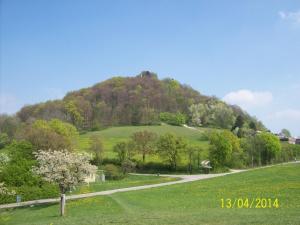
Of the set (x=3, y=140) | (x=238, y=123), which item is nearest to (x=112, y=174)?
(x=3, y=140)

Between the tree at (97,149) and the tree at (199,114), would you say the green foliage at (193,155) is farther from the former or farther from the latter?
the tree at (199,114)

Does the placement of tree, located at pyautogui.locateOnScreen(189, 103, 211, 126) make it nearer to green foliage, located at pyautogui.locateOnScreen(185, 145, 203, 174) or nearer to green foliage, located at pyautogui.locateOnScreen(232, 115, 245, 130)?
green foliage, located at pyautogui.locateOnScreen(232, 115, 245, 130)

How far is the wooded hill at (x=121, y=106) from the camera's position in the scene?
152m

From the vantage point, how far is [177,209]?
30109mm

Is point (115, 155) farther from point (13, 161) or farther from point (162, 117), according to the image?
point (162, 117)

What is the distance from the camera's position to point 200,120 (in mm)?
171375

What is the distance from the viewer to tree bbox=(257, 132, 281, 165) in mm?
95312

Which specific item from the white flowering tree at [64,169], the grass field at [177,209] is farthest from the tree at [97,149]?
the white flowering tree at [64,169]

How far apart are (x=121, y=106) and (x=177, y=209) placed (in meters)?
136

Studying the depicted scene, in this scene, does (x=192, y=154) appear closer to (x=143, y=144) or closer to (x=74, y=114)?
(x=143, y=144)

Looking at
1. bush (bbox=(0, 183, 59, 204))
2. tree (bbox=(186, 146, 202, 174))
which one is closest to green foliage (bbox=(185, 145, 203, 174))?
tree (bbox=(186, 146, 202, 174))

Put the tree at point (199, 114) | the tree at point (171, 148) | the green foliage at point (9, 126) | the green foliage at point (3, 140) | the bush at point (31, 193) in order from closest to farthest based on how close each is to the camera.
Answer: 1. the bush at point (31, 193)
2. the tree at point (171, 148)
3. the green foliage at point (3, 140)
4. the green foliage at point (9, 126)
5. the tree at point (199, 114)

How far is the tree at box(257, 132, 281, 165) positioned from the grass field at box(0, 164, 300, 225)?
155 ft
